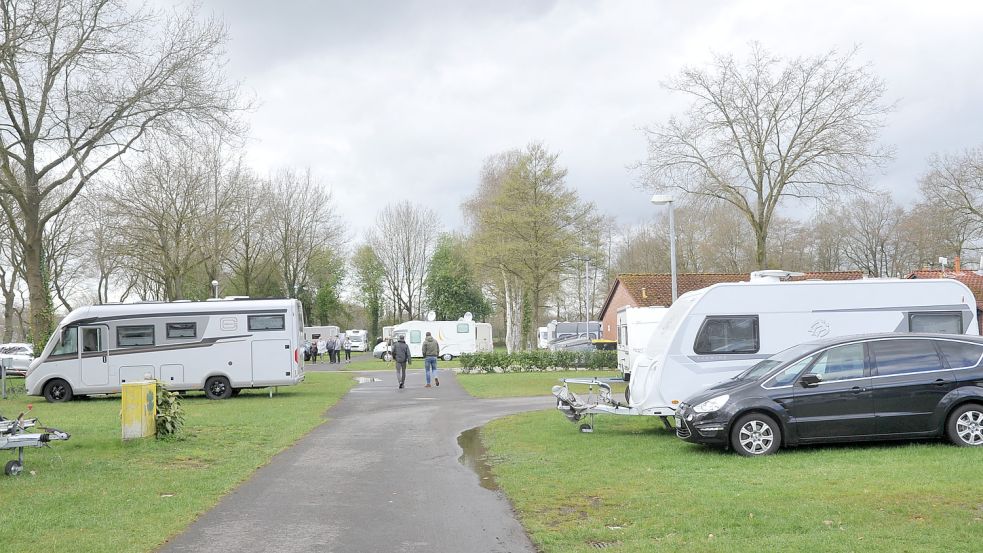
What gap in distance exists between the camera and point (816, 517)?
6.97m

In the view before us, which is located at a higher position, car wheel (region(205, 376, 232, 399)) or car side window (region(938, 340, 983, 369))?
car side window (region(938, 340, 983, 369))

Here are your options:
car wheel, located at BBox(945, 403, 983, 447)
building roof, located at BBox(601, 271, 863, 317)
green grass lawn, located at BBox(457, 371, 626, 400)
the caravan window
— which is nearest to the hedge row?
green grass lawn, located at BBox(457, 371, 626, 400)

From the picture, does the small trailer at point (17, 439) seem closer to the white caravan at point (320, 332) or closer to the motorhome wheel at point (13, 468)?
the motorhome wheel at point (13, 468)

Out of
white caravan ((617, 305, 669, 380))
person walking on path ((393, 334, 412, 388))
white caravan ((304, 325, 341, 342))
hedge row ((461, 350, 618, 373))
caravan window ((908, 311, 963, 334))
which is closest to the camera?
caravan window ((908, 311, 963, 334))

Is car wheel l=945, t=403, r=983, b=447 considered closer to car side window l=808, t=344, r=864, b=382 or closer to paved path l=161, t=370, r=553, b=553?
car side window l=808, t=344, r=864, b=382

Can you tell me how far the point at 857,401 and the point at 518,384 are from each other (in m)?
17.6

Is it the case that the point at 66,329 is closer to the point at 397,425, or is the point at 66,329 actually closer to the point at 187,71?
the point at 187,71

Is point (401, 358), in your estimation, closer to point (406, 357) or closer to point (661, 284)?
point (406, 357)

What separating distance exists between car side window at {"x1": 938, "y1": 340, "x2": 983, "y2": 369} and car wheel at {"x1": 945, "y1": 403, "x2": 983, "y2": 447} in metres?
0.56

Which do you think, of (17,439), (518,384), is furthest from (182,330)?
(17,439)

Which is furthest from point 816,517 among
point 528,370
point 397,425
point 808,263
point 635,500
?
point 808,263

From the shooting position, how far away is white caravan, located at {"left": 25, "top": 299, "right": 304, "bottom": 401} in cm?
2256

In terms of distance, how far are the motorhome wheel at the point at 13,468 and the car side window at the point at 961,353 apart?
1166cm

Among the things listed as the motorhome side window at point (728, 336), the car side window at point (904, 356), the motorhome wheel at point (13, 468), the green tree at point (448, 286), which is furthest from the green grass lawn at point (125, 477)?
the green tree at point (448, 286)
